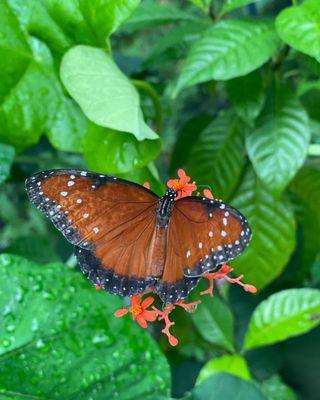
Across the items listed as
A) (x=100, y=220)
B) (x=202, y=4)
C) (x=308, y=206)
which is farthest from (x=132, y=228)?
(x=308, y=206)

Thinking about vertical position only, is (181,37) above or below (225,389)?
above

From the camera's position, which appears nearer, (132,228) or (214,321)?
(132,228)

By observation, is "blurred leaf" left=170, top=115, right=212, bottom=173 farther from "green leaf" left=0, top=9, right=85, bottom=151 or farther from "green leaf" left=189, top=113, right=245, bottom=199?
"green leaf" left=0, top=9, right=85, bottom=151

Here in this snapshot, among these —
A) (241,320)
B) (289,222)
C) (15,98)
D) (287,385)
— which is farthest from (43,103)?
(287,385)

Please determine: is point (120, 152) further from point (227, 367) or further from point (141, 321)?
point (227, 367)

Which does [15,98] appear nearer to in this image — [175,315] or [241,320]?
[175,315]

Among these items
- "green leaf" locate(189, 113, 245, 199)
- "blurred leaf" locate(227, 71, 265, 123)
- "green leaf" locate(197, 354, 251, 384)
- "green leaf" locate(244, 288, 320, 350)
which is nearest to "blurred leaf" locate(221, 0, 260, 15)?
"blurred leaf" locate(227, 71, 265, 123)

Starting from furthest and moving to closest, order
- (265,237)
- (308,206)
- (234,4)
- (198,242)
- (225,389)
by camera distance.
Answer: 1. (308,206)
2. (265,237)
3. (234,4)
4. (225,389)
5. (198,242)
